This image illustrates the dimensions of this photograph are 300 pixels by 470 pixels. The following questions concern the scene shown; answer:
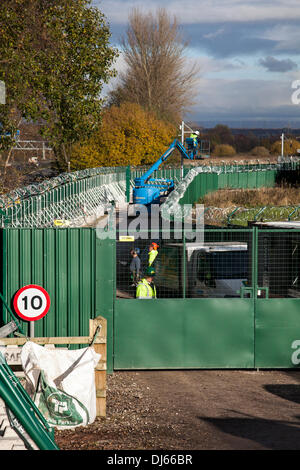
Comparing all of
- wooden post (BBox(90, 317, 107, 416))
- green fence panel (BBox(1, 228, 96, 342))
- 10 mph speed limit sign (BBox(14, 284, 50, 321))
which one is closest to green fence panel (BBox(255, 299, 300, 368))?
green fence panel (BBox(1, 228, 96, 342))

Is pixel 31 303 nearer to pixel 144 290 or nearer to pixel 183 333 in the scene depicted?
pixel 144 290

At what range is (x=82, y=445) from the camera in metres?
7.49

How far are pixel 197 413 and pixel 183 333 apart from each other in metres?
1.93

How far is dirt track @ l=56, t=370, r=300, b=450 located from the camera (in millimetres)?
7620

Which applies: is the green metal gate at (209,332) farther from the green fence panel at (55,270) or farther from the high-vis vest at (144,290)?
the high-vis vest at (144,290)

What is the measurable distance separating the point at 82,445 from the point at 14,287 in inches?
134

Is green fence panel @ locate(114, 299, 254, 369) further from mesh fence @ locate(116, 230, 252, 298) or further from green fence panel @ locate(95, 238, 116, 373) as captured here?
mesh fence @ locate(116, 230, 252, 298)

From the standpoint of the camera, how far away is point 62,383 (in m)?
7.88

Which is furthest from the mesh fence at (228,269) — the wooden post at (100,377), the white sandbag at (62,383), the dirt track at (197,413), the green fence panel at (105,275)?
the white sandbag at (62,383)

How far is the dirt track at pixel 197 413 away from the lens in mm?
7620

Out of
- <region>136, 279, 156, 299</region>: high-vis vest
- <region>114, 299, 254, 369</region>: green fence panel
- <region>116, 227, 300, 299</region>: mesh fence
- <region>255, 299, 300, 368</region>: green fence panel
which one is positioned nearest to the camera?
<region>114, 299, 254, 369</region>: green fence panel

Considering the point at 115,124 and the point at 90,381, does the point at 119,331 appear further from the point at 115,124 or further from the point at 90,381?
the point at 115,124

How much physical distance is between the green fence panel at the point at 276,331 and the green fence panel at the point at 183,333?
0.44 ft

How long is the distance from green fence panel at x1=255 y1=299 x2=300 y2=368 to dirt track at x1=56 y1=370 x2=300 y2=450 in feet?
0.97
